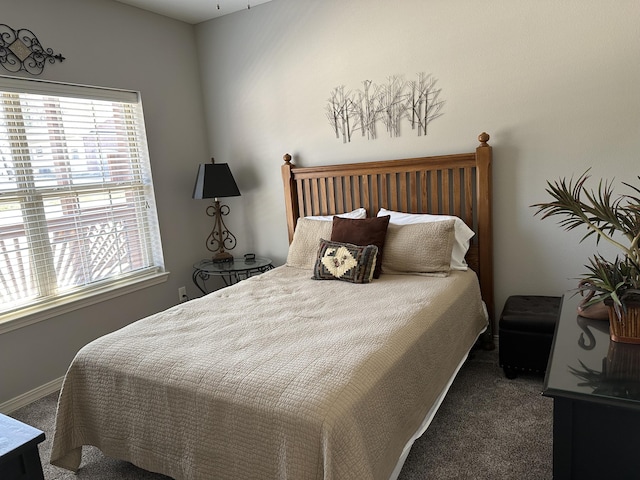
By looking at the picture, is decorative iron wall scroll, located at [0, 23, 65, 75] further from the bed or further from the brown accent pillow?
the brown accent pillow

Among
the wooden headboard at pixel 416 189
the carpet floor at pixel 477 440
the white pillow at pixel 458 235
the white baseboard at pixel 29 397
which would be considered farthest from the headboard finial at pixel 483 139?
the white baseboard at pixel 29 397

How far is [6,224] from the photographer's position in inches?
102

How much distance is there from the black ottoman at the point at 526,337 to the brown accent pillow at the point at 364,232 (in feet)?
2.62

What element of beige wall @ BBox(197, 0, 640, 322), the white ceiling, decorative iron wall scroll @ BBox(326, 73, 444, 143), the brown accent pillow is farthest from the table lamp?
the white ceiling

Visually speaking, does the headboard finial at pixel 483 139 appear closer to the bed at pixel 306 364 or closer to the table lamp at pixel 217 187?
the bed at pixel 306 364

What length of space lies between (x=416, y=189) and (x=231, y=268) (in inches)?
60.1

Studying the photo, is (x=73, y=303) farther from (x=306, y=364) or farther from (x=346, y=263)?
(x=306, y=364)

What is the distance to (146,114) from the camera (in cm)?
342

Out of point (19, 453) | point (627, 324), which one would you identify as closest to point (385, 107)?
point (627, 324)

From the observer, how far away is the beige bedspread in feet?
4.51

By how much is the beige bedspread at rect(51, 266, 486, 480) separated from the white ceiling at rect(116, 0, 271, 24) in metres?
2.34

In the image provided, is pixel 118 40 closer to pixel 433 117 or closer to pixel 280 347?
pixel 433 117

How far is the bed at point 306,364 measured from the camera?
140 centimetres

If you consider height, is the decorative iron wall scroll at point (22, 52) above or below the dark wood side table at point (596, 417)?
above
